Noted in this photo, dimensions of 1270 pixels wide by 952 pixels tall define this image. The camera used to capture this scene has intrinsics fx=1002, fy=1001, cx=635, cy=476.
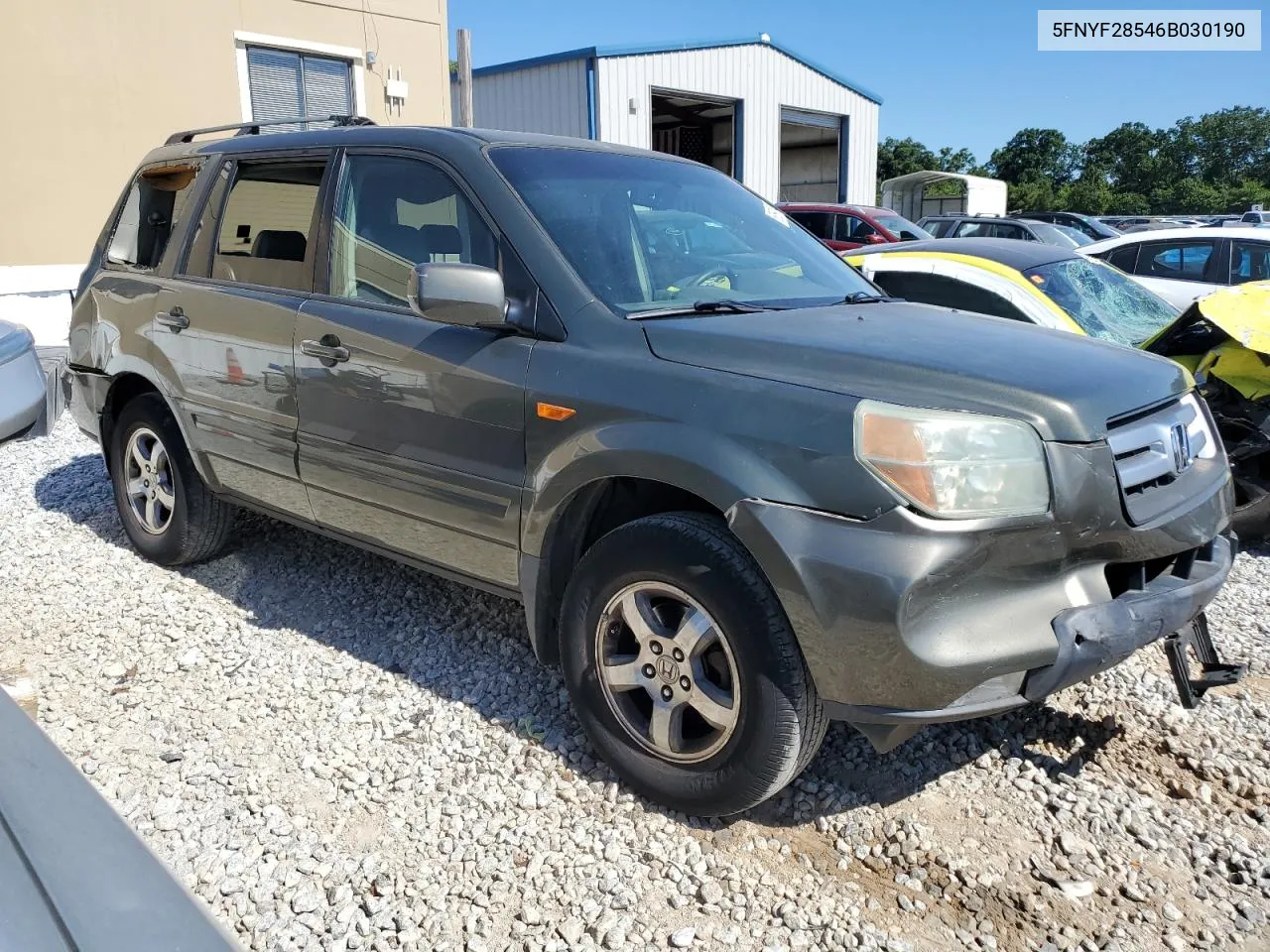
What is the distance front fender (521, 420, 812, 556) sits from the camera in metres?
2.47

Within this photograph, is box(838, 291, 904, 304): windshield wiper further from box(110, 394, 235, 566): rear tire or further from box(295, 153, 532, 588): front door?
box(110, 394, 235, 566): rear tire

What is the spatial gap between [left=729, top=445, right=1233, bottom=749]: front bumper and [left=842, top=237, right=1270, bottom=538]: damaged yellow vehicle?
6.47 ft

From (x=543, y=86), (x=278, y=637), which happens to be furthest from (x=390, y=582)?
(x=543, y=86)

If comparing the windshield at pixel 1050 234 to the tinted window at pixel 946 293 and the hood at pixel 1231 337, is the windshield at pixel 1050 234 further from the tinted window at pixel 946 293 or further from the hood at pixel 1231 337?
the hood at pixel 1231 337

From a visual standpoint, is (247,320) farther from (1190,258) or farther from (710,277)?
(1190,258)

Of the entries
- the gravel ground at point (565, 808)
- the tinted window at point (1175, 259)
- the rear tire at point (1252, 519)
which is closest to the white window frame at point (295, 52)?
the tinted window at point (1175, 259)

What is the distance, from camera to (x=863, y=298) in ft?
11.6

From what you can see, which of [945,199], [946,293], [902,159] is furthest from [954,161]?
[946,293]

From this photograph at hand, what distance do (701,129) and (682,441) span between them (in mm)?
27886

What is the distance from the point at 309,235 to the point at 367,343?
66 cm

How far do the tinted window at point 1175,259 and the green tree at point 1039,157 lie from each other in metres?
70.7

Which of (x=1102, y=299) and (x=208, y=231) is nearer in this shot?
(x=208, y=231)

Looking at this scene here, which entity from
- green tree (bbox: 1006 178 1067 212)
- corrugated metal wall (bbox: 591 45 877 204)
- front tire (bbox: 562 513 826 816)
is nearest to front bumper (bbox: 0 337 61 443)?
front tire (bbox: 562 513 826 816)

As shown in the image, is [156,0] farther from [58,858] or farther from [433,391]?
[58,858]
